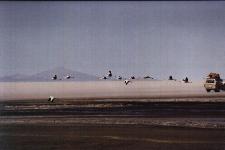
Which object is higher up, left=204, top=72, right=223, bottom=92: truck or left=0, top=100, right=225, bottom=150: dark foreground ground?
left=204, top=72, right=223, bottom=92: truck

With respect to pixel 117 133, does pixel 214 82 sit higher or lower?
higher

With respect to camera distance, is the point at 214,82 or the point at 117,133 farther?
the point at 214,82

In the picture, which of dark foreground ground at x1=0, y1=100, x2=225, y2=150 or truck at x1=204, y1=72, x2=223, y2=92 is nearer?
dark foreground ground at x1=0, y1=100, x2=225, y2=150

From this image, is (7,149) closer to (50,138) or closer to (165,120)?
(50,138)

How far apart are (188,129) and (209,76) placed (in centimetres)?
7076

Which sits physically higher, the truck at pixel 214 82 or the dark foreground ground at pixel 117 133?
the truck at pixel 214 82

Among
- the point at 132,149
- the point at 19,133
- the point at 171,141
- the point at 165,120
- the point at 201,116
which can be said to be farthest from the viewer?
the point at 201,116

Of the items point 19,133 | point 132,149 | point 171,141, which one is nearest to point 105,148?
point 132,149

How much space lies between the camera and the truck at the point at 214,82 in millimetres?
106562

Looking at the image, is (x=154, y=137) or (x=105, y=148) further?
(x=154, y=137)

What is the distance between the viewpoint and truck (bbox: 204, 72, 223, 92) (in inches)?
4195

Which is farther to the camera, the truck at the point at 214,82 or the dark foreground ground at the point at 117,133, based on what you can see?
the truck at the point at 214,82

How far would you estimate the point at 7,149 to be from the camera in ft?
101

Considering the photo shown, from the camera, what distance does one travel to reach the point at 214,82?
10919cm
